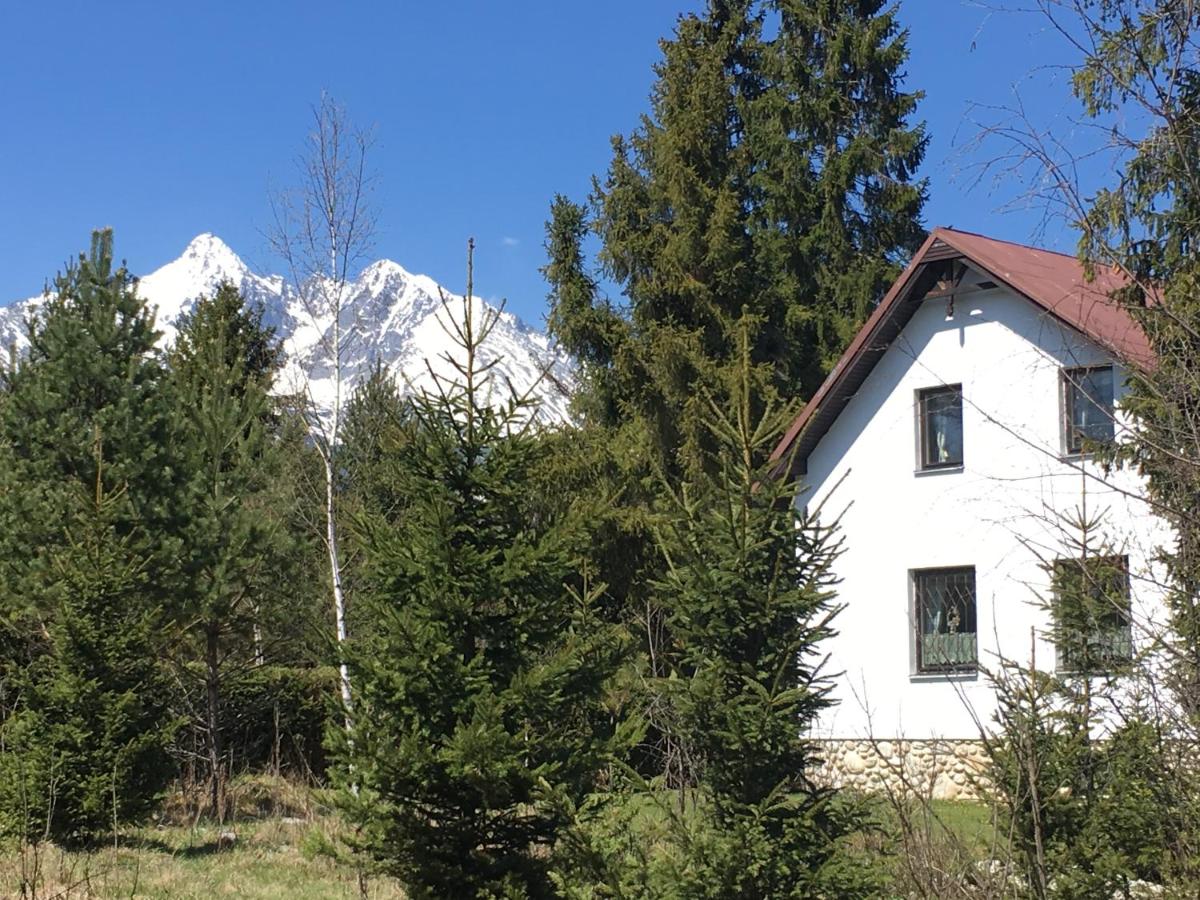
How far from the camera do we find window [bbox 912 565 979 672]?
19.7m

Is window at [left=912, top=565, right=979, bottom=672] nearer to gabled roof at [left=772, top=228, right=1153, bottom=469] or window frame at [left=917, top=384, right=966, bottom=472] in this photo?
window frame at [left=917, top=384, right=966, bottom=472]

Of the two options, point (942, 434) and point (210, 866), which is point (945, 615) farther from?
point (210, 866)

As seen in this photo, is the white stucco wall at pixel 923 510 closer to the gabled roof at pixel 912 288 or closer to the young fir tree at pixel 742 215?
the gabled roof at pixel 912 288

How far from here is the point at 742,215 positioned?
97.3 ft

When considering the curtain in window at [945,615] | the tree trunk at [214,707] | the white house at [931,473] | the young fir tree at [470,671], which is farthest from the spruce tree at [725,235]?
the young fir tree at [470,671]

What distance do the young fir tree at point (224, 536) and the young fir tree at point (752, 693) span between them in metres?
11.8

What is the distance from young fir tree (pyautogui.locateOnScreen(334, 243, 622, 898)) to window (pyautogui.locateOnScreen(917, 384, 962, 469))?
11.4 meters

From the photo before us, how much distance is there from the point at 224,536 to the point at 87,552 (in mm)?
3860

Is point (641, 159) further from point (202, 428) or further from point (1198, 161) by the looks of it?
point (1198, 161)

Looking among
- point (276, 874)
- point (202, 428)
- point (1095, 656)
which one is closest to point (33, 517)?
point (202, 428)

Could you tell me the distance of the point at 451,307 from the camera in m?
11.4

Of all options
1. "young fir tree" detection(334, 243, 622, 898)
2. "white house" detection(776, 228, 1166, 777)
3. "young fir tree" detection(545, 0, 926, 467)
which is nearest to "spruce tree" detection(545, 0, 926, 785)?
"young fir tree" detection(545, 0, 926, 467)

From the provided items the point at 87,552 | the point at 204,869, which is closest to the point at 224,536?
the point at 87,552

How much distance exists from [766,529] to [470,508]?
2.60m
